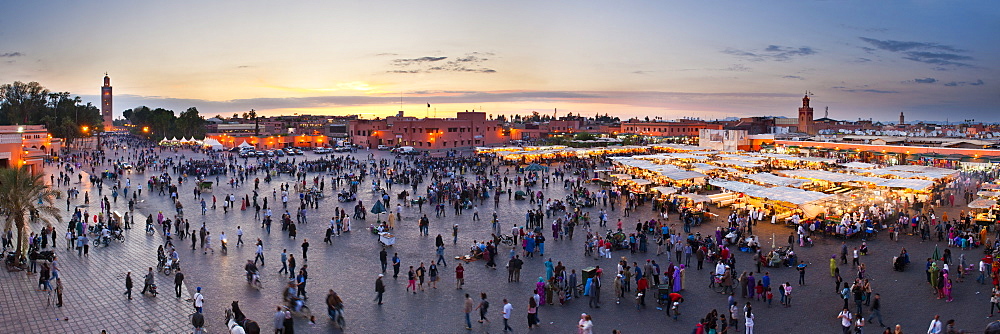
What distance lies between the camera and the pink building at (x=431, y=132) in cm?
7169

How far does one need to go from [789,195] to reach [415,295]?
545 inches

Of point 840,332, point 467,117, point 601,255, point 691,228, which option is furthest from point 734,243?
point 467,117

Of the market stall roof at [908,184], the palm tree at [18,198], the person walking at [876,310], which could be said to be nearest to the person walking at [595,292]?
the person walking at [876,310]

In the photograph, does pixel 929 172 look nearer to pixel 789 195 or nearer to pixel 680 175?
pixel 680 175

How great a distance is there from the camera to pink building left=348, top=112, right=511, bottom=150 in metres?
71.7

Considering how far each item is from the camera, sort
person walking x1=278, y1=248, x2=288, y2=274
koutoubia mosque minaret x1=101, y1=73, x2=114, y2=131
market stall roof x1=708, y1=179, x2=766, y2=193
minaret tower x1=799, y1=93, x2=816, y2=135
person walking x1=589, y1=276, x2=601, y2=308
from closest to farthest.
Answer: person walking x1=589, y1=276, x2=601, y2=308 < person walking x1=278, y1=248, x2=288, y2=274 < market stall roof x1=708, y1=179, x2=766, y2=193 < minaret tower x1=799, y1=93, x2=816, y2=135 < koutoubia mosque minaret x1=101, y1=73, x2=114, y2=131

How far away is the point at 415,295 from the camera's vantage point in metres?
12.0

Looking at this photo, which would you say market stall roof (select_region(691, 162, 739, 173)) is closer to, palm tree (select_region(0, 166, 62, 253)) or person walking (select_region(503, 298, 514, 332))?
person walking (select_region(503, 298, 514, 332))

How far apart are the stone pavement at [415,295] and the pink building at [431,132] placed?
177 feet

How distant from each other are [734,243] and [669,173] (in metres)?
11.8

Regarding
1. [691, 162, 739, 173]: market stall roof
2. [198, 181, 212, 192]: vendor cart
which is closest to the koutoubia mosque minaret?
[198, 181, 212, 192]: vendor cart

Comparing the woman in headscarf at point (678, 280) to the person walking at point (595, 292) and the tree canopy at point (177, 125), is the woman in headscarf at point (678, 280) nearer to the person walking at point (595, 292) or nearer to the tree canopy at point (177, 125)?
the person walking at point (595, 292)

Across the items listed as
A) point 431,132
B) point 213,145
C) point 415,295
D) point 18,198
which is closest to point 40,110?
point 213,145

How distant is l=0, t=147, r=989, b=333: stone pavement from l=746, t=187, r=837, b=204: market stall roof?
161cm
